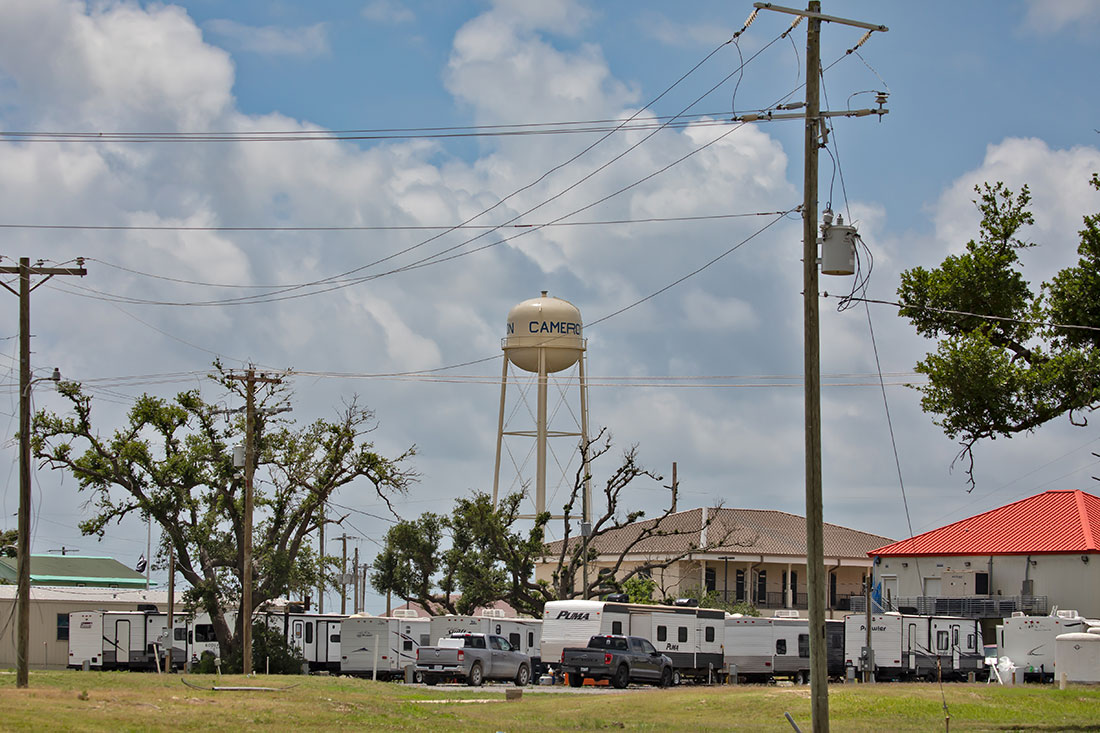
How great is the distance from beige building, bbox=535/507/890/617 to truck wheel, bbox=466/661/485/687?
2555 centimetres

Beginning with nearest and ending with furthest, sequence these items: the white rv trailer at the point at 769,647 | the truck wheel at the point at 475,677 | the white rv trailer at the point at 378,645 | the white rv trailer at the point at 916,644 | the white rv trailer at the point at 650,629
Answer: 1. the truck wheel at the point at 475,677
2. the white rv trailer at the point at 650,629
3. the white rv trailer at the point at 916,644
4. the white rv trailer at the point at 769,647
5. the white rv trailer at the point at 378,645

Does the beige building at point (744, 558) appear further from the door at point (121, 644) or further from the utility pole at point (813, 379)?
the utility pole at point (813, 379)

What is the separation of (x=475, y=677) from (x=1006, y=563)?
25786 millimetres

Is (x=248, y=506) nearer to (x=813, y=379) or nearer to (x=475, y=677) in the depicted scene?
(x=475, y=677)

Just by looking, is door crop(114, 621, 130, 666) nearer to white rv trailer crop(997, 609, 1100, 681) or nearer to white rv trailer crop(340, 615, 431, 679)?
white rv trailer crop(340, 615, 431, 679)

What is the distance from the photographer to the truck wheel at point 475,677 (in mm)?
42188

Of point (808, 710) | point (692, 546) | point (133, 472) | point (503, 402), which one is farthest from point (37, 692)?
point (692, 546)

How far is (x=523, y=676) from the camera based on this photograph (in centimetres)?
4469

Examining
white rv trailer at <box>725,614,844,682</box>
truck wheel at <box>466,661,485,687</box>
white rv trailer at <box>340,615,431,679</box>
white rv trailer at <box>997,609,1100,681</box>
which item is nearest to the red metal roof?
white rv trailer at <box>997,609,1100,681</box>

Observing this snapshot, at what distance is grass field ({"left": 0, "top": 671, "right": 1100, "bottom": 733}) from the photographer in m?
23.1

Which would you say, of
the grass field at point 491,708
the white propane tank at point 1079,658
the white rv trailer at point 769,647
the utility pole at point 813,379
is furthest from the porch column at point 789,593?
the utility pole at point 813,379

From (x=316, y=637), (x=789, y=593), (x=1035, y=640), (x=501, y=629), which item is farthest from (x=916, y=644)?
(x=789, y=593)

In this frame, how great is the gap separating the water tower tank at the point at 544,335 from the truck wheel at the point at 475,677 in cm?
1839

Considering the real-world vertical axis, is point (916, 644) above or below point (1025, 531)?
below
